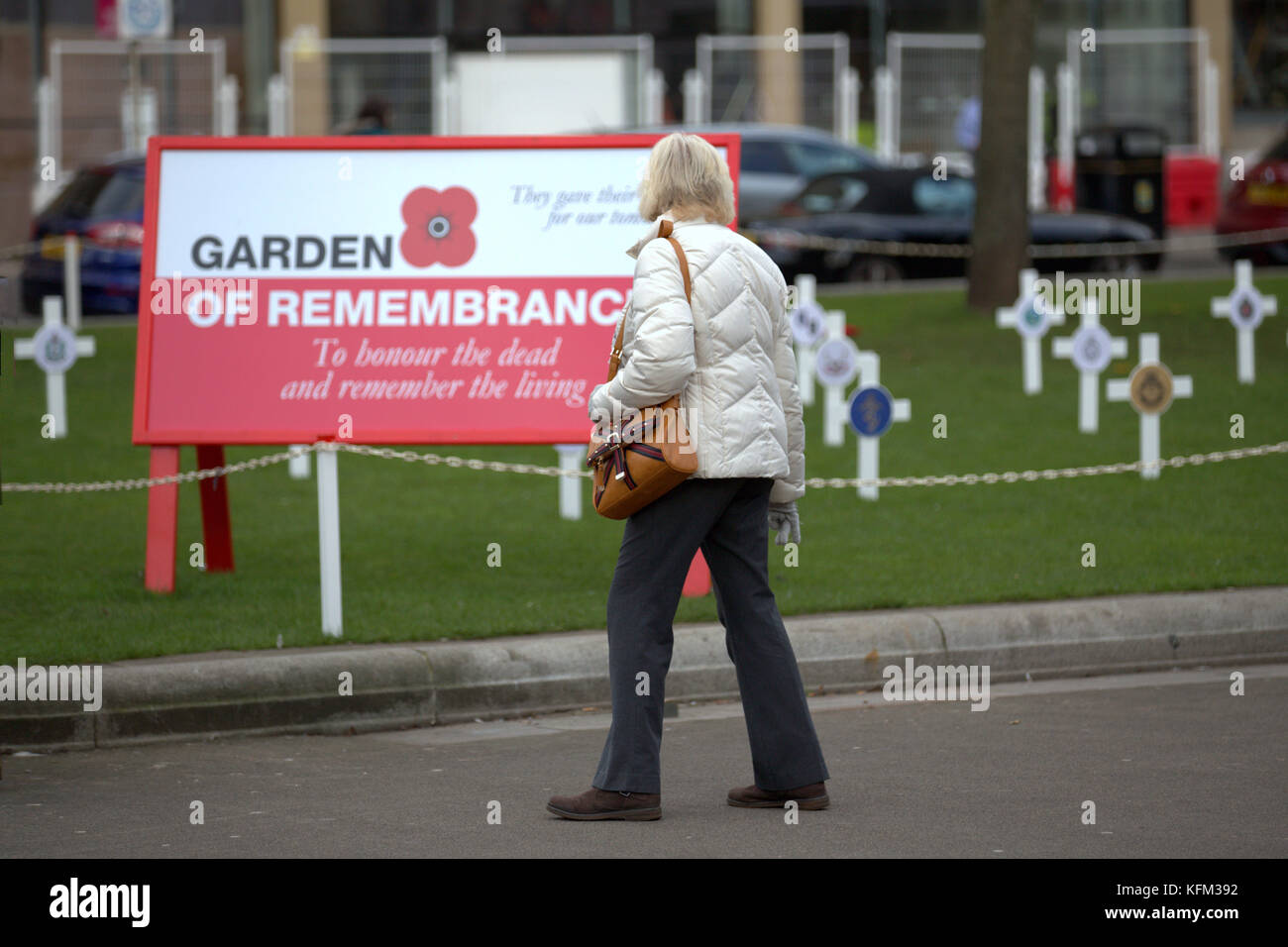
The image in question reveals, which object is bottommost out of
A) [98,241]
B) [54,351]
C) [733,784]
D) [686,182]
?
[733,784]

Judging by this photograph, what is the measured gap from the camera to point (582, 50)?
93.6 ft

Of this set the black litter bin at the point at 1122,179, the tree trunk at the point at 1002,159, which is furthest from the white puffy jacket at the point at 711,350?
the black litter bin at the point at 1122,179

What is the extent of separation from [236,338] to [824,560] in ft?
9.07

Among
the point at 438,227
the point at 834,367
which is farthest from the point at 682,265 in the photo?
the point at 834,367

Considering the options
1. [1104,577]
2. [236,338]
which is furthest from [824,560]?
[236,338]

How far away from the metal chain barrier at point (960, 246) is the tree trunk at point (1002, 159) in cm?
151

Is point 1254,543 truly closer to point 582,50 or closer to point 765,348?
point 765,348

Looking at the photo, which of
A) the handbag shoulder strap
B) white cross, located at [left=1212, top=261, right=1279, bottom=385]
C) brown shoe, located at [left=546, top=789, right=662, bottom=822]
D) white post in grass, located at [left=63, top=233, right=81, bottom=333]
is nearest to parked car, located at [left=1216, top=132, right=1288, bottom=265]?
white cross, located at [left=1212, top=261, right=1279, bottom=385]

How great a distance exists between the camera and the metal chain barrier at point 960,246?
18.8m

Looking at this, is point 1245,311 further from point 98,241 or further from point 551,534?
point 98,241

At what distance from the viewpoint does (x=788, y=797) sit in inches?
232

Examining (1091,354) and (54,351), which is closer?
(1091,354)

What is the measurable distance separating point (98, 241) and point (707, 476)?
42.8 feet

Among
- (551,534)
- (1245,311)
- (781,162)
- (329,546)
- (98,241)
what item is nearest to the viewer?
(329,546)
